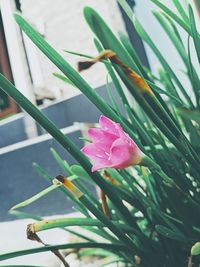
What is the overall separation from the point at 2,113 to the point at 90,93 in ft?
10.8

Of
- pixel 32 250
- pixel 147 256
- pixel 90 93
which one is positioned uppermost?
pixel 90 93

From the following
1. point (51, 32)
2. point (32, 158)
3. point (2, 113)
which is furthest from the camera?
point (51, 32)

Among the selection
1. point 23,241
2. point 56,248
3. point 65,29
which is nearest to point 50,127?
point 56,248

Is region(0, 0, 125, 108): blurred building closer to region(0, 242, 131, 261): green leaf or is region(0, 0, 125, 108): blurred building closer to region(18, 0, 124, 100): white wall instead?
region(18, 0, 124, 100): white wall

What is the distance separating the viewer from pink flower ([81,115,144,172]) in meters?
0.38

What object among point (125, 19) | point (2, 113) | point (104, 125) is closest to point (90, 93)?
point (104, 125)

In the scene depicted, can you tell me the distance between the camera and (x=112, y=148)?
14.9 inches

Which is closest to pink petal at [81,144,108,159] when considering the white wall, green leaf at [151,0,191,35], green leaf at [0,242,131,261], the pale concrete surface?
green leaf at [0,242,131,261]

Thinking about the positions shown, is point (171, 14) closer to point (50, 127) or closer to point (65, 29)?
point (50, 127)

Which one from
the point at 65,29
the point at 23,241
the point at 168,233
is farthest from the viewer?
the point at 65,29

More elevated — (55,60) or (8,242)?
(55,60)

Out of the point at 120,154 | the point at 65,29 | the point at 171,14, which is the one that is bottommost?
the point at 120,154

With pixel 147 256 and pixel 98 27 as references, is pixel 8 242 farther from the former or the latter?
pixel 98 27

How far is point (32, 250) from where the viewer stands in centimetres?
41
